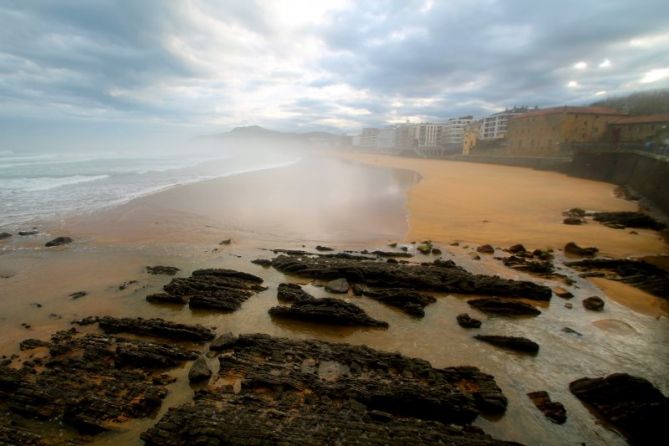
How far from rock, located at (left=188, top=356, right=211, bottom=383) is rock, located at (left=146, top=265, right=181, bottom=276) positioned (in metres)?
6.96

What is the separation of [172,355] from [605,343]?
12.0m

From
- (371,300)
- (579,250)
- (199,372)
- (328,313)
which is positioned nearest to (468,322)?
(371,300)

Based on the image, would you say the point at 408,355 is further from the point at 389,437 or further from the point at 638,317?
the point at 638,317

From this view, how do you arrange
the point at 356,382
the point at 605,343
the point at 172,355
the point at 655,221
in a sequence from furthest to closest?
1. the point at 655,221
2. the point at 605,343
3. the point at 172,355
4. the point at 356,382

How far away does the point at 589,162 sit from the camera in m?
41.1

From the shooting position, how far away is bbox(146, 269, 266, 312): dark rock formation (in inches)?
450

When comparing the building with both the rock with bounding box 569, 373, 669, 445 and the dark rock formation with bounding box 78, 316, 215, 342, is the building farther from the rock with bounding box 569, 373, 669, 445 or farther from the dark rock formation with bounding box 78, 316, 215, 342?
the dark rock formation with bounding box 78, 316, 215, 342

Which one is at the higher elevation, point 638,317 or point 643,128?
point 643,128

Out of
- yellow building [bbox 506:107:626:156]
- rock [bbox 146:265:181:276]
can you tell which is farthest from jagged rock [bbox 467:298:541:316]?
yellow building [bbox 506:107:626:156]

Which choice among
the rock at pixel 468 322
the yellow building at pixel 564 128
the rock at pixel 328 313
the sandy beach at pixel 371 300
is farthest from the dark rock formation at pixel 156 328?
the yellow building at pixel 564 128

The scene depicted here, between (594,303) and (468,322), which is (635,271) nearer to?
(594,303)

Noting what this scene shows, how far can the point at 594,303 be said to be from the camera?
11203 millimetres

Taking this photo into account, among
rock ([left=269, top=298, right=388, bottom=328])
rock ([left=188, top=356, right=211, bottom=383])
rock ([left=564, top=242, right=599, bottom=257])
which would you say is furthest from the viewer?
rock ([left=564, top=242, right=599, bottom=257])

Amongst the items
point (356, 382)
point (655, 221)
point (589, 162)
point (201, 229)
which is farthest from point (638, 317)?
point (589, 162)
